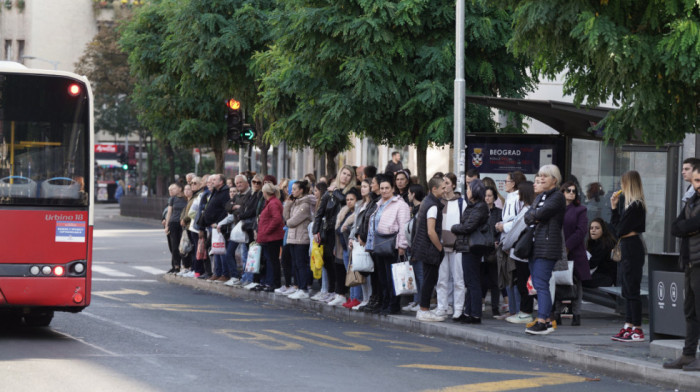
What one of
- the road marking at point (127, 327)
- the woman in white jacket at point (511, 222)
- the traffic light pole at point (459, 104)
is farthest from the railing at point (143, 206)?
the woman in white jacket at point (511, 222)

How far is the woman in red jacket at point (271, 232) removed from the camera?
1808 centimetres

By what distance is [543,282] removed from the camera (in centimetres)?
1265

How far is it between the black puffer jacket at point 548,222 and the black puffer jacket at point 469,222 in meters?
1.19

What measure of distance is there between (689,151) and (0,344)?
42.0ft

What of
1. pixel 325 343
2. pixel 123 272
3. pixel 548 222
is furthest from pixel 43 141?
pixel 123 272

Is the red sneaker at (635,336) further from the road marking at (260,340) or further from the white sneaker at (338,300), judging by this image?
the white sneaker at (338,300)

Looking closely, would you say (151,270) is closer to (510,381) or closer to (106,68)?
(510,381)

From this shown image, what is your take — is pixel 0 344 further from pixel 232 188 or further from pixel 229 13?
pixel 229 13

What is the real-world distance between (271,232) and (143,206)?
118 feet

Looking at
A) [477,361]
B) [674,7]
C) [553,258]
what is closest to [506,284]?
[553,258]

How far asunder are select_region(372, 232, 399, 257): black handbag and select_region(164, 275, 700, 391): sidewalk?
0.83 meters

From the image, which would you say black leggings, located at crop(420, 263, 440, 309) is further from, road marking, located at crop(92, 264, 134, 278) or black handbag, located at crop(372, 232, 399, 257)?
road marking, located at crop(92, 264, 134, 278)

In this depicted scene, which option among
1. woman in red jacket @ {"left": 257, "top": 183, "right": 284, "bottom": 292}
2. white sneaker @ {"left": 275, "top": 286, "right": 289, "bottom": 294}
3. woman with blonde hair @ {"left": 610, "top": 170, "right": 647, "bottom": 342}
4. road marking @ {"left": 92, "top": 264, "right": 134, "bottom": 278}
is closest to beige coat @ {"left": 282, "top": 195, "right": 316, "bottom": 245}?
woman in red jacket @ {"left": 257, "top": 183, "right": 284, "bottom": 292}

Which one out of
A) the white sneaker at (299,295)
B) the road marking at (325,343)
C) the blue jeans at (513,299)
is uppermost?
the blue jeans at (513,299)
